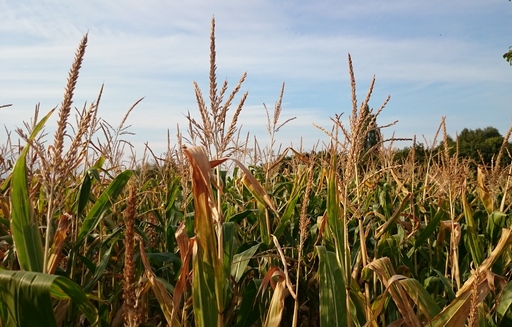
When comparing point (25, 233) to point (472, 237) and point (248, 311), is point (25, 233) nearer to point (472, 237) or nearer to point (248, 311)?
point (248, 311)

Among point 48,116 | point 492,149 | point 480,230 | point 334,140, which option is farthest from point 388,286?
point 492,149

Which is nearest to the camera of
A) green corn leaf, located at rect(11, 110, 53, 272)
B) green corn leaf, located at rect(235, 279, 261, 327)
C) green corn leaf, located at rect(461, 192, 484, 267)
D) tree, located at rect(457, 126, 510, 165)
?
green corn leaf, located at rect(11, 110, 53, 272)

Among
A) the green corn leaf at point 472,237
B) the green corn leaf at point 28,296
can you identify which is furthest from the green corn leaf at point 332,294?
the green corn leaf at point 472,237

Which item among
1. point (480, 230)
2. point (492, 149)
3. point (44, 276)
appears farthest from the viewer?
point (492, 149)

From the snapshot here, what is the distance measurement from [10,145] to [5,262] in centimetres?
113

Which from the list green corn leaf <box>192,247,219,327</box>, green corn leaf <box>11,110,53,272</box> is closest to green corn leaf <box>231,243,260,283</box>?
green corn leaf <box>192,247,219,327</box>

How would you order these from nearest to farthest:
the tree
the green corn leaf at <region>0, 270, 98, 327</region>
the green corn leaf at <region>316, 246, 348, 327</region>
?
the green corn leaf at <region>0, 270, 98, 327</region>, the green corn leaf at <region>316, 246, 348, 327</region>, the tree

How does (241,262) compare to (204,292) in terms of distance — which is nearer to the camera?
(204,292)

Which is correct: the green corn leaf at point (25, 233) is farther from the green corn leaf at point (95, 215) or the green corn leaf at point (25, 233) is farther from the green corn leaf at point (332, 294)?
the green corn leaf at point (332, 294)

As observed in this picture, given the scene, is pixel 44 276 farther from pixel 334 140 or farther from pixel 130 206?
pixel 334 140

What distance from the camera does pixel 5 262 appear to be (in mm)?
1978

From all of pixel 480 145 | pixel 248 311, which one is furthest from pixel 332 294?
pixel 480 145

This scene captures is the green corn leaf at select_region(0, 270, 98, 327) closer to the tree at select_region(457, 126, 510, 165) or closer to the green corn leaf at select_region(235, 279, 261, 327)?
the green corn leaf at select_region(235, 279, 261, 327)

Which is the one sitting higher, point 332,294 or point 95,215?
point 95,215
